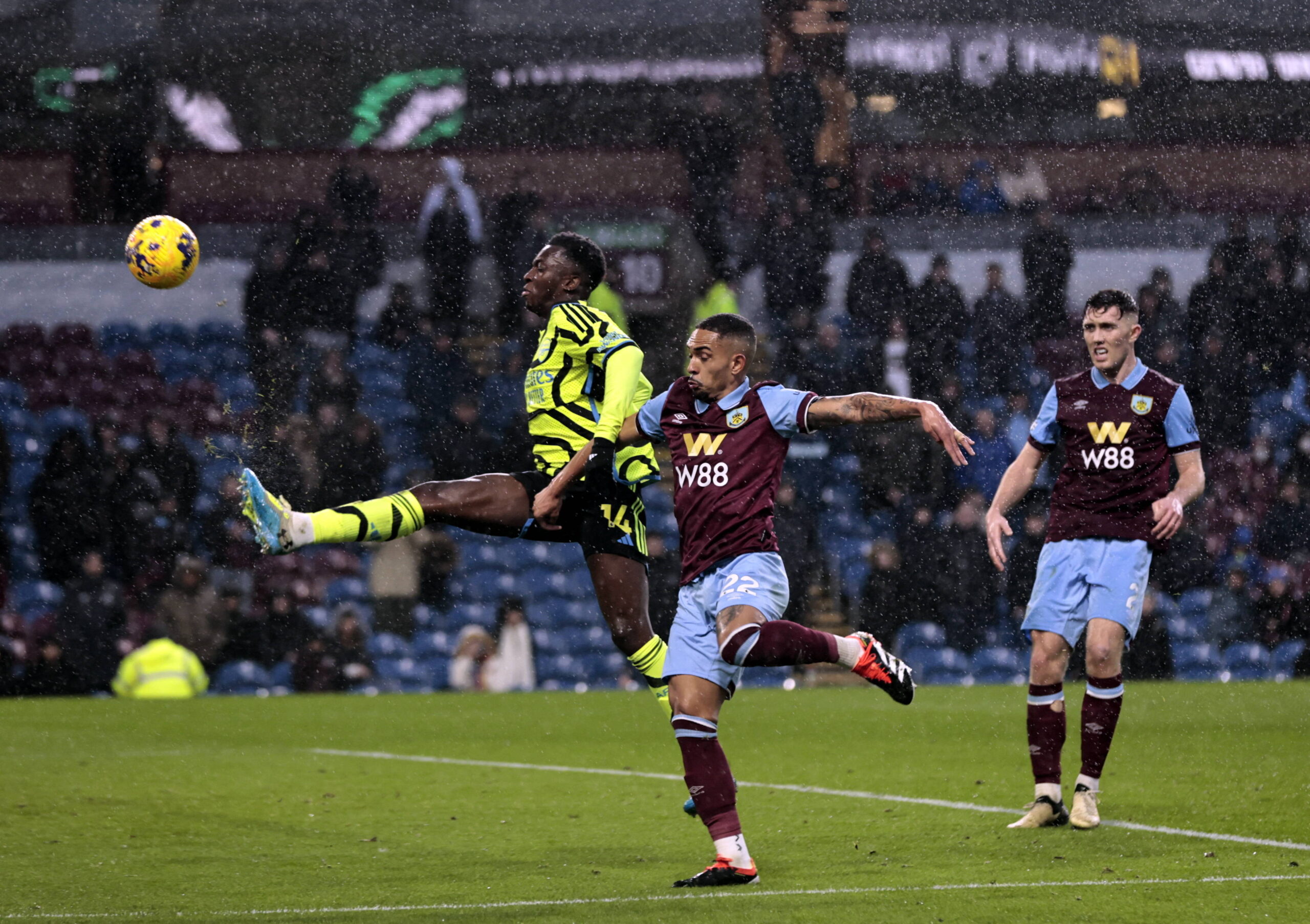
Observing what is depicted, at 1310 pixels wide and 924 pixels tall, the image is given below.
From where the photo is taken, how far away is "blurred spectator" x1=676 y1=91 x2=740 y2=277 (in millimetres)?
17094

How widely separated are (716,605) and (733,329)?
840mm

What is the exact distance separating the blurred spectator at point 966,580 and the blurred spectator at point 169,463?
610cm

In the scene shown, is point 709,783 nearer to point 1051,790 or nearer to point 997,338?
point 1051,790

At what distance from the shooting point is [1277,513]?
599 inches

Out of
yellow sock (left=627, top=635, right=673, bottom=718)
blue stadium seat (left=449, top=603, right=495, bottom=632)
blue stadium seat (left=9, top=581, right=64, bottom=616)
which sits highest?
yellow sock (left=627, top=635, right=673, bottom=718)

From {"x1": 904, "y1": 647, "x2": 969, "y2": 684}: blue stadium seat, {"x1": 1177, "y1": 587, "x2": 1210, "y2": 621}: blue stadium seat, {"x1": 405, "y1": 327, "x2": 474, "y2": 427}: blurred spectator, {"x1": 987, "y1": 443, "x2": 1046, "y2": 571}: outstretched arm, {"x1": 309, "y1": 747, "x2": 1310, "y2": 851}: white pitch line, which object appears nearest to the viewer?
{"x1": 309, "y1": 747, "x2": 1310, "y2": 851}: white pitch line

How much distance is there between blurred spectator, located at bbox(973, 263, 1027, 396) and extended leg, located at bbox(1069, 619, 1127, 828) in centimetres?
1016

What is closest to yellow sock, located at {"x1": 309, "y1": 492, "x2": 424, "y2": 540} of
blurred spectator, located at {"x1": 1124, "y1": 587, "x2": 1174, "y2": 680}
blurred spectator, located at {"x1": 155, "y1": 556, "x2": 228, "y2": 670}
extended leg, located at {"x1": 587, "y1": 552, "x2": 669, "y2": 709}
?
extended leg, located at {"x1": 587, "y1": 552, "x2": 669, "y2": 709}

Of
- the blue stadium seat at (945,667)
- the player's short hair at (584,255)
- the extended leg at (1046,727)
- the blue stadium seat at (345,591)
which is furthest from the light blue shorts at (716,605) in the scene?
the blue stadium seat at (345,591)

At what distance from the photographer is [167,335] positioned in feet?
57.5

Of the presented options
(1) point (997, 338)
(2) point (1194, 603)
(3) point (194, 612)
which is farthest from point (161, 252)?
(2) point (1194, 603)

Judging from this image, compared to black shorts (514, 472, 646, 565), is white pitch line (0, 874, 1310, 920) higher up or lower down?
lower down

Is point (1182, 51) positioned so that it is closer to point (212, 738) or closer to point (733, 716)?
point (733, 716)

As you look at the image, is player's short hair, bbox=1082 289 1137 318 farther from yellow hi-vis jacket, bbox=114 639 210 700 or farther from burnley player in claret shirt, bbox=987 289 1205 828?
yellow hi-vis jacket, bbox=114 639 210 700
